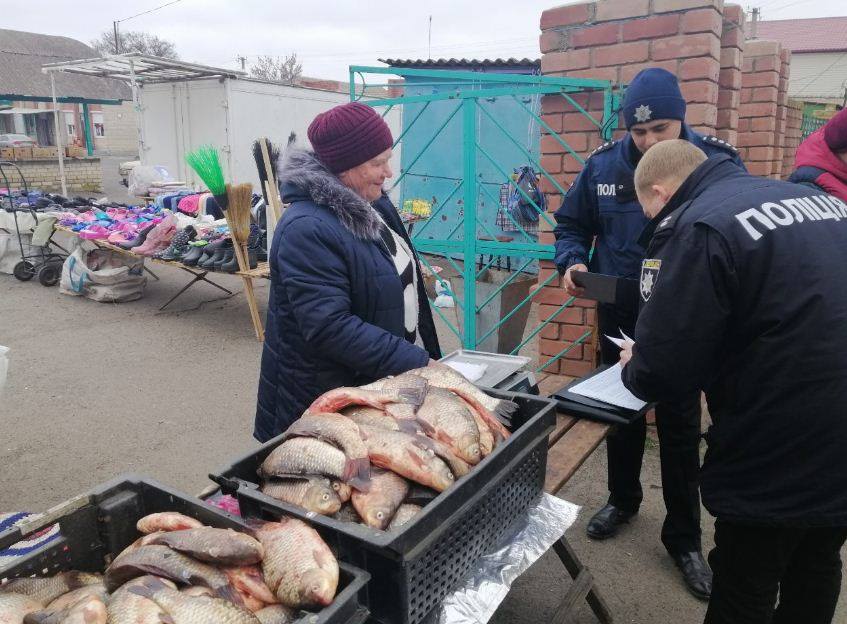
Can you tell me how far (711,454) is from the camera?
1.88 m

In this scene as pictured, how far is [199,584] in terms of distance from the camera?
1049mm

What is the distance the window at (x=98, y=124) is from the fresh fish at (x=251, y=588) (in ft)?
160

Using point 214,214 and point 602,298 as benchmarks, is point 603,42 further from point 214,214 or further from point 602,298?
point 214,214

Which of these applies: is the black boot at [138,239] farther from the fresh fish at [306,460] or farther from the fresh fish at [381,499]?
the fresh fish at [381,499]

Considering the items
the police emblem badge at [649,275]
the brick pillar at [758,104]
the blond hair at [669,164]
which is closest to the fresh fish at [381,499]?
the police emblem badge at [649,275]

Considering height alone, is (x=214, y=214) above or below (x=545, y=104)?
below

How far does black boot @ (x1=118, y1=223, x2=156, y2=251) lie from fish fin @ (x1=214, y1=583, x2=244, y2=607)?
7.49 m

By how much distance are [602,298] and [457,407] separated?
1.52 metres

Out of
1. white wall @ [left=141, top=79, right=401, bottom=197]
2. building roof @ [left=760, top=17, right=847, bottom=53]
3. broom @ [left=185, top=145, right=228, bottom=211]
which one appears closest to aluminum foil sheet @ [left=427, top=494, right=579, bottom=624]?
broom @ [left=185, top=145, right=228, bottom=211]

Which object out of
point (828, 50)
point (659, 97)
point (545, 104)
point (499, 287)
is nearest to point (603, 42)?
point (545, 104)

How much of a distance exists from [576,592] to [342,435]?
1.41m

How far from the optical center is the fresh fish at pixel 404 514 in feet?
4.01

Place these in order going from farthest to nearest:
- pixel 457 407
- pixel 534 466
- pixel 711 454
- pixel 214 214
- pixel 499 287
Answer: pixel 214 214
pixel 499 287
pixel 711 454
pixel 534 466
pixel 457 407

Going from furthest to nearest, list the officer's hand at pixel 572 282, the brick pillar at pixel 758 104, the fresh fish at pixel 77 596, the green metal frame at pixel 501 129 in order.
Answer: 1. the brick pillar at pixel 758 104
2. the green metal frame at pixel 501 129
3. the officer's hand at pixel 572 282
4. the fresh fish at pixel 77 596
